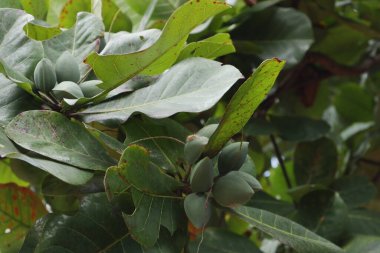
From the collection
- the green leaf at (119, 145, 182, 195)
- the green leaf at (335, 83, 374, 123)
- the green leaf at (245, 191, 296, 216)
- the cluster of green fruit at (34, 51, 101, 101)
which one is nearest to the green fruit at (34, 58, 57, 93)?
the cluster of green fruit at (34, 51, 101, 101)

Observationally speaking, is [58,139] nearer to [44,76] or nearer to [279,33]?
[44,76]

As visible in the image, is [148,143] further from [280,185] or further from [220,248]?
[280,185]

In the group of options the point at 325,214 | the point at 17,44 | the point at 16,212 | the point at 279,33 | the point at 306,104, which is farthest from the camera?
the point at 306,104

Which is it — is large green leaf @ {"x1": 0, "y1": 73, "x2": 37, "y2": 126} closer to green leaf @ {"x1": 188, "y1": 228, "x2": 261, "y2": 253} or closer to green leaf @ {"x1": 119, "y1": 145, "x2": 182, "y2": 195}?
green leaf @ {"x1": 119, "y1": 145, "x2": 182, "y2": 195}

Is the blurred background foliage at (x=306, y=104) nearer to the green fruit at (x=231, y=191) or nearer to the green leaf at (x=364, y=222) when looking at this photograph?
the green leaf at (x=364, y=222)

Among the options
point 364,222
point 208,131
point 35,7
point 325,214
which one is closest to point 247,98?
point 208,131

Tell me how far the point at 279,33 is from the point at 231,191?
0.51 meters

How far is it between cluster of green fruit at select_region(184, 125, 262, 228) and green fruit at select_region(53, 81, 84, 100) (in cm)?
12

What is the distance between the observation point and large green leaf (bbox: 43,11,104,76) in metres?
0.68

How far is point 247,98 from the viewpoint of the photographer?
1.93 ft

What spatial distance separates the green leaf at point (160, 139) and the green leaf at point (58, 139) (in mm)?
49

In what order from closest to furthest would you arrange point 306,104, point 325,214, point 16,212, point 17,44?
point 17,44 → point 16,212 → point 325,214 → point 306,104

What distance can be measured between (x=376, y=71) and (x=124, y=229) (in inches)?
31.7

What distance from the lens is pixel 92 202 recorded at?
657mm
